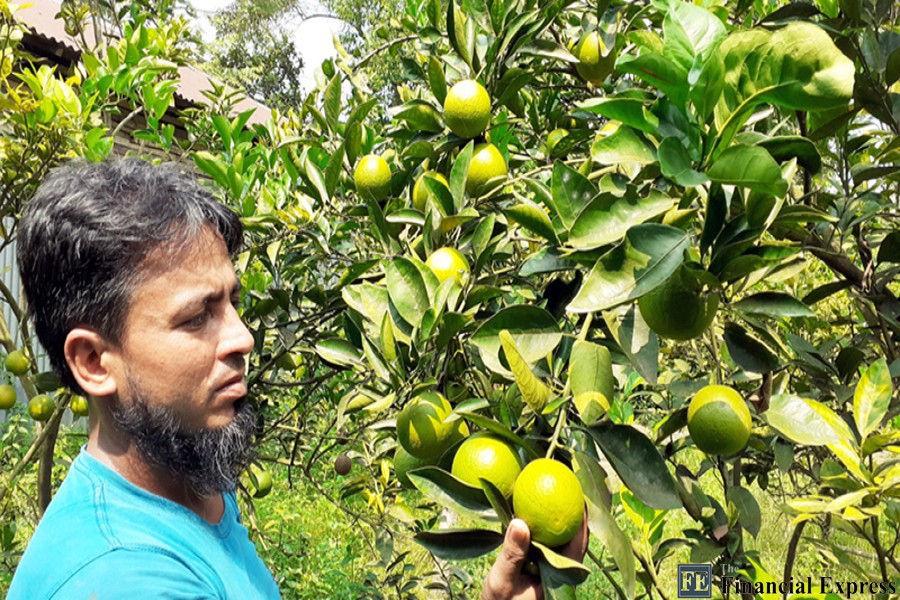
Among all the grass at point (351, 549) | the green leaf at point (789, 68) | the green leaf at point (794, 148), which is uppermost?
the green leaf at point (789, 68)

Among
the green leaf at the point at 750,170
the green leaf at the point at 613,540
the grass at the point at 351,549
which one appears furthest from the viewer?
the grass at the point at 351,549

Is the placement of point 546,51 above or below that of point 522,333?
above

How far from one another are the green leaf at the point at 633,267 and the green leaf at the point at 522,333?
0.55 feet

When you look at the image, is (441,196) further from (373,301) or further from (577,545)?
(577,545)

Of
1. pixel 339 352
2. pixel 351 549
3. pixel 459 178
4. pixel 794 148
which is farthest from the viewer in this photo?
pixel 351 549

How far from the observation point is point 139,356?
1187mm

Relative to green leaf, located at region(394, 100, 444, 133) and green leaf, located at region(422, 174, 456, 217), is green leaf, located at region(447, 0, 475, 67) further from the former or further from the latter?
green leaf, located at region(422, 174, 456, 217)

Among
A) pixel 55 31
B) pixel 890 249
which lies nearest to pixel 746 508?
pixel 890 249

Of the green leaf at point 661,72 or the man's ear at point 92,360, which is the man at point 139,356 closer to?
the man's ear at point 92,360

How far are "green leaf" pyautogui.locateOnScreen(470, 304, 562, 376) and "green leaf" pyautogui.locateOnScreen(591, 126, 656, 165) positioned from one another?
0.20 meters

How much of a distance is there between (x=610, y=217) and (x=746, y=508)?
79cm

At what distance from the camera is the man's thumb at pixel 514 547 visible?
791mm

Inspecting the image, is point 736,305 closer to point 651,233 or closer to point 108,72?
point 651,233

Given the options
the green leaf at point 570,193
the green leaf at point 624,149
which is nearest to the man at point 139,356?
the green leaf at point 570,193
